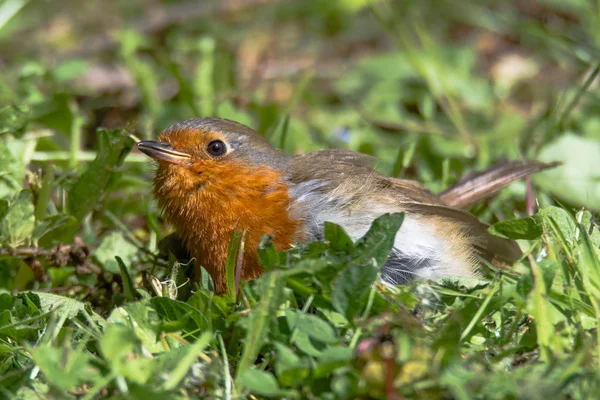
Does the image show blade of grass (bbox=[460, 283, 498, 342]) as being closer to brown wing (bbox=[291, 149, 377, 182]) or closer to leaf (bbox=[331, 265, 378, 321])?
leaf (bbox=[331, 265, 378, 321])

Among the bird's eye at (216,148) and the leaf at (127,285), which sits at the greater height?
the bird's eye at (216,148)

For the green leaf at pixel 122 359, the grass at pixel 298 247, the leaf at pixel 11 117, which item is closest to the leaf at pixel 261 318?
the grass at pixel 298 247

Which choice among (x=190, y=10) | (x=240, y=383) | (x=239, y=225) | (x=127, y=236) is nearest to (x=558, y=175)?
(x=239, y=225)

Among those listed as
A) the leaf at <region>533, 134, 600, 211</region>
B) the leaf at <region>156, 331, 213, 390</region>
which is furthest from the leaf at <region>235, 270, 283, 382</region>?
the leaf at <region>533, 134, 600, 211</region>

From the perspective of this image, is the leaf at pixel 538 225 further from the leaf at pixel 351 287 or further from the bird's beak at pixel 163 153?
the bird's beak at pixel 163 153

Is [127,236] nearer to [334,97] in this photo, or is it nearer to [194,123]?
[194,123]

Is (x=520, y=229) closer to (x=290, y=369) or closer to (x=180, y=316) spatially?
(x=290, y=369)

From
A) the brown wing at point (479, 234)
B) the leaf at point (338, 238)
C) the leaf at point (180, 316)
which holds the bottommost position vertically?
the brown wing at point (479, 234)
